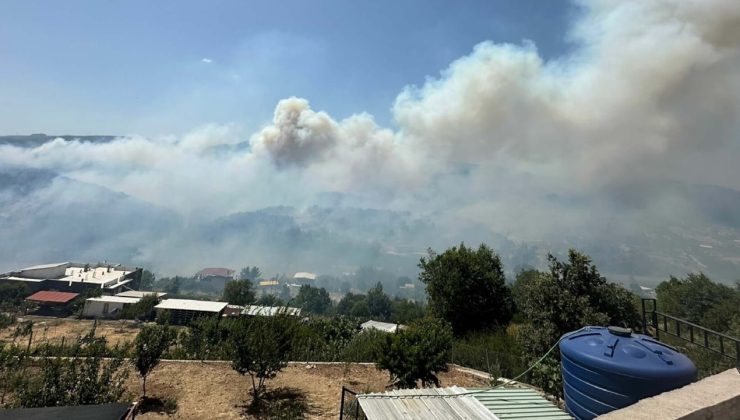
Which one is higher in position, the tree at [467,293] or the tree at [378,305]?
the tree at [467,293]

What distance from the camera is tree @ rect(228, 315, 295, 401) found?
37.5 feet

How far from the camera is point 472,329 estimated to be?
2930cm

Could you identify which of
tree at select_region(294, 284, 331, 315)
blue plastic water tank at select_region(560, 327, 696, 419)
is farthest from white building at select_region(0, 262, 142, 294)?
blue plastic water tank at select_region(560, 327, 696, 419)

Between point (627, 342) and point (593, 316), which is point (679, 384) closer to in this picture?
point (627, 342)

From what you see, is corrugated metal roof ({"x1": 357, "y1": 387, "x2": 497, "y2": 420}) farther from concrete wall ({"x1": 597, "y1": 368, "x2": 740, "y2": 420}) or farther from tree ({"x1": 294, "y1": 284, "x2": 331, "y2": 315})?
tree ({"x1": 294, "y1": 284, "x2": 331, "y2": 315})

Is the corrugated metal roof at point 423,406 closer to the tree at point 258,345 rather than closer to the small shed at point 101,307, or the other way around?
the tree at point 258,345

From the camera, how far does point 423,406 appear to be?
270 inches

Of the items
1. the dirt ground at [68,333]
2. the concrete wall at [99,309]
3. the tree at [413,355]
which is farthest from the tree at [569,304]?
the concrete wall at [99,309]

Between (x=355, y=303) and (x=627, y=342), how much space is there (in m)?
154

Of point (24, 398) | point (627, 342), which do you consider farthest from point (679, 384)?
point (24, 398)

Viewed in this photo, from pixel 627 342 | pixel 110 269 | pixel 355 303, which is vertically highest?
pixel 627 342

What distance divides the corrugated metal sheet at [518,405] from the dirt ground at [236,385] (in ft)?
18.7

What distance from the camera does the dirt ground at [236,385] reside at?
36.9ft

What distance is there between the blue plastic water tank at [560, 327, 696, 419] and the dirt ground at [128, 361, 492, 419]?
7.20m
